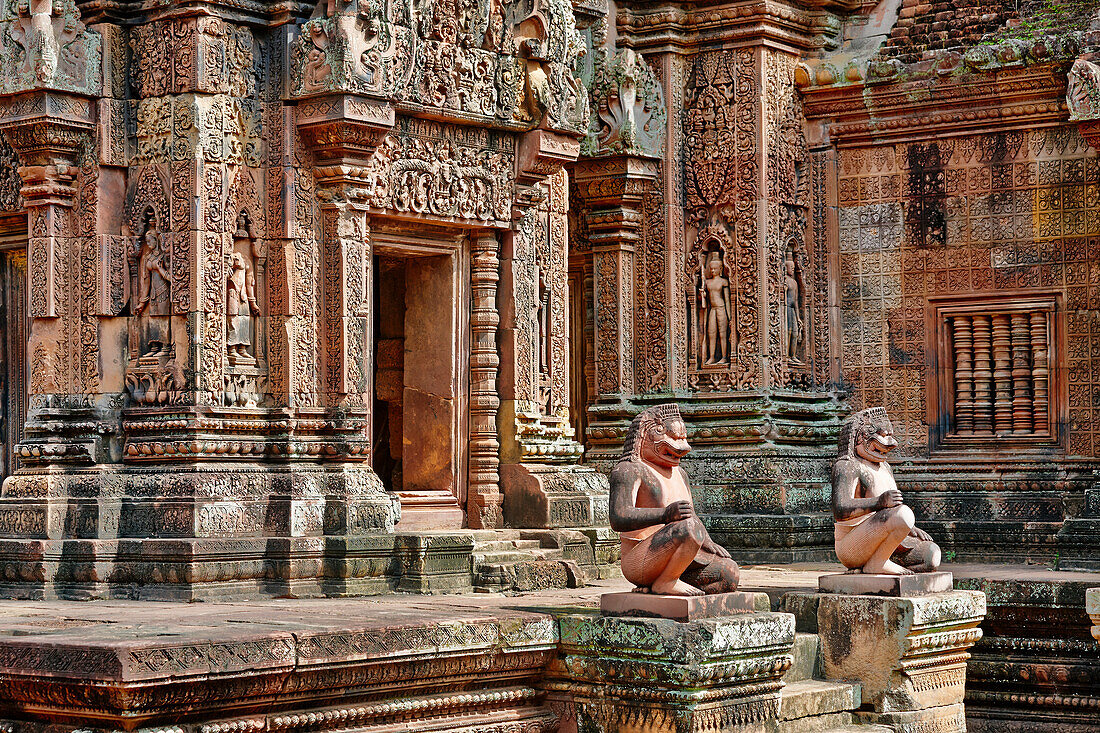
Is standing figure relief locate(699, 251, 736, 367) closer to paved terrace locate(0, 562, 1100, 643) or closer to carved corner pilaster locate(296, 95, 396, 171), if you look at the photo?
paved terrace locate(0, 562, 1100, 643)

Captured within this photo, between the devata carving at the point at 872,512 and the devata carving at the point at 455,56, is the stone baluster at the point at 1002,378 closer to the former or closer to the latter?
the devata carving at the point at 455,56

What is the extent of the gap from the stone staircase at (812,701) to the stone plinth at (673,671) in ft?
1.06

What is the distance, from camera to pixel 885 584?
33.2 feet

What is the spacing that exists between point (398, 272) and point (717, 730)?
19.8 feet

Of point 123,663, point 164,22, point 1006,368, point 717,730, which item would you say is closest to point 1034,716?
point 717,730

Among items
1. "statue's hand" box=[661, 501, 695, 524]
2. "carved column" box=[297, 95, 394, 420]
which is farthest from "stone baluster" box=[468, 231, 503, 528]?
"statue's hand" box=[661, 501, 695, 524]

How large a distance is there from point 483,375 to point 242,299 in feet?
7.12

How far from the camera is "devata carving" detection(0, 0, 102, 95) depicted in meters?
11.3

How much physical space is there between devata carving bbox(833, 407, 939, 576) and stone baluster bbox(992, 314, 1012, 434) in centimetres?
500

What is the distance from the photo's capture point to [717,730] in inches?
342

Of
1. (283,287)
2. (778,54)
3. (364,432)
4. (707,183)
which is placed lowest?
(364,432)

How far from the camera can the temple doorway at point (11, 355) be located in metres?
12.4

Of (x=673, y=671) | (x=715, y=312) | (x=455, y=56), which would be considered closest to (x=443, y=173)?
(x=455, y=56)

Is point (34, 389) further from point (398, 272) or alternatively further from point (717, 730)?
point (717, 730)
